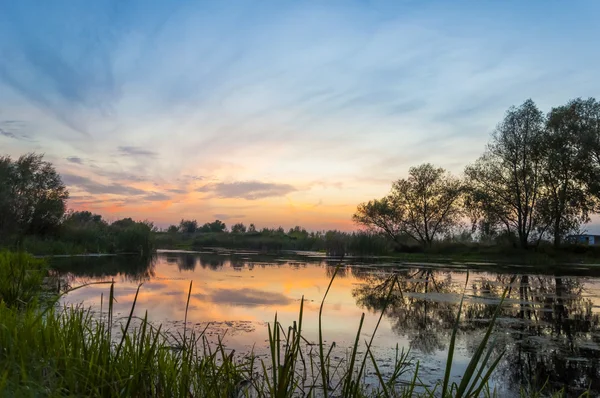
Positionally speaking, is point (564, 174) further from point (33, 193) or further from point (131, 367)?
point (33, 193)

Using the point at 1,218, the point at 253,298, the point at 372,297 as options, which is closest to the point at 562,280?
the point at 372,297

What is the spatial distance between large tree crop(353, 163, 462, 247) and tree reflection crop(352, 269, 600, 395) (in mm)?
26800

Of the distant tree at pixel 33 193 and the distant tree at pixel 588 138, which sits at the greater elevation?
the distant tree at pixel 588 138

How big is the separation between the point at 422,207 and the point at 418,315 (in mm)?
34035

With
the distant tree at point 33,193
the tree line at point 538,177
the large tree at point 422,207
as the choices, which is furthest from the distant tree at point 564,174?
the distant tree at point 33,193

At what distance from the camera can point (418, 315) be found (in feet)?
28.1

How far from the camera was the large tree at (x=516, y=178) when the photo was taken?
97.3 ft

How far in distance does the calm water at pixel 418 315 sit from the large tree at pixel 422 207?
25.9 m

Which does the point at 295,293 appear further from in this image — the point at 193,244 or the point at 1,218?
the point at 193,244

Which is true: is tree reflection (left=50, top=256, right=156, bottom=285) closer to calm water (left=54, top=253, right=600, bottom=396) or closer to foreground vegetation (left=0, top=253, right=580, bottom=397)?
calm water (left=54, top=253, right=600, bottom=396)

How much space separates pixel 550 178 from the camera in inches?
1144

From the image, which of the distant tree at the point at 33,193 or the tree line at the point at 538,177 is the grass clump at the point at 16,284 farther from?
the tree line at the point at 538,177

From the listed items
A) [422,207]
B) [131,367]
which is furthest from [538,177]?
[131,367]

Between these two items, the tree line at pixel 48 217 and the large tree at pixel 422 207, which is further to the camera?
the large tree at pixel 422 207
